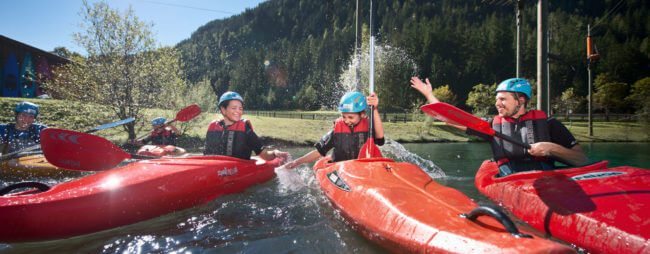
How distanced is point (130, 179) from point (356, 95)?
3424mm

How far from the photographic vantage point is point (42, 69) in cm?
2658

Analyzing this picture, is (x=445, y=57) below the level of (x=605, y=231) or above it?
above

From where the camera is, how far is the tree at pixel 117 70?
14.1 meters

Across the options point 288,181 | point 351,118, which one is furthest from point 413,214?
point 288,181

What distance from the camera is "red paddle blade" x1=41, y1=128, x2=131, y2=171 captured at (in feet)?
15.1

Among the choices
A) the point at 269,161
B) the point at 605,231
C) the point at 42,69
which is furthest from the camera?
the point at 42,69

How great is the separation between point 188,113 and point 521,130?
654 centimetres

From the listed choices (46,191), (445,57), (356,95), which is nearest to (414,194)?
(356,95)

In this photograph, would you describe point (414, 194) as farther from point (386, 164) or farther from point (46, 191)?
point (46, 191)

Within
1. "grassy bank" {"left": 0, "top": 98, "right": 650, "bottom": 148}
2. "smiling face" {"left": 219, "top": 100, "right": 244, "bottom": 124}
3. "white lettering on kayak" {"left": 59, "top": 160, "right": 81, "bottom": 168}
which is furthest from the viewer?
"grassy bank" {"left": 0, "top": 98, "right": 650, "bottom": 148}

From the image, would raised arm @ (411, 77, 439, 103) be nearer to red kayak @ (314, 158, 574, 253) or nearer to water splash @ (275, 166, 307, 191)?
red kayak @ (314, 158, 574, 253)

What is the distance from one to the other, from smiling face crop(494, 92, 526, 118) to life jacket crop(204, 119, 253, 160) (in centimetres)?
414

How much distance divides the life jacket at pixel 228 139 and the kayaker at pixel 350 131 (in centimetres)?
139

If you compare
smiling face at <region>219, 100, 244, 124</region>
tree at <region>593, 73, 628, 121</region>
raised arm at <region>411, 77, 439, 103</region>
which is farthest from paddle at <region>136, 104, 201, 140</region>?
tree at <region>593, 73, 628, 121</region>
